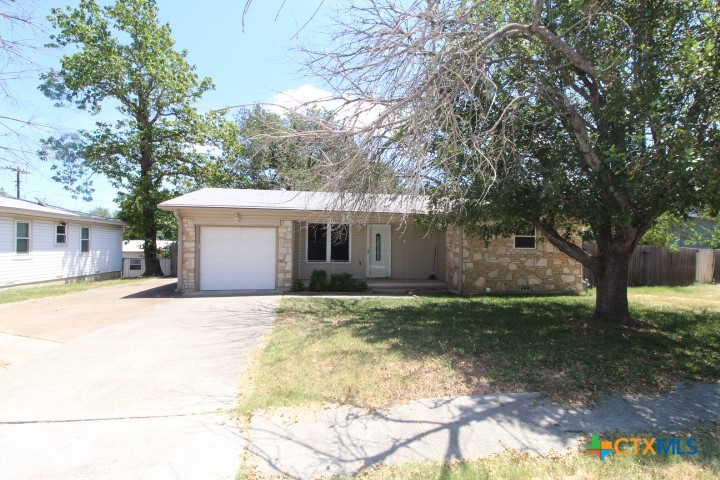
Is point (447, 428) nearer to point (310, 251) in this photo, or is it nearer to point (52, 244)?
point (310, 251)

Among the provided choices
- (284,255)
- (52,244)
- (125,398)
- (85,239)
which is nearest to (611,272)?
(125,398)

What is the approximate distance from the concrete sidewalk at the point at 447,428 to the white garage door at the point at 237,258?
31.0ft

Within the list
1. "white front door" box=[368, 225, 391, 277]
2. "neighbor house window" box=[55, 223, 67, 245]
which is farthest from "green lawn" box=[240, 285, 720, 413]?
"neighbor house window" box=[55, 223, 67, 245]

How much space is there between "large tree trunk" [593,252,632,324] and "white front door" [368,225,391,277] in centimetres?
807

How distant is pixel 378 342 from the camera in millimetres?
6652

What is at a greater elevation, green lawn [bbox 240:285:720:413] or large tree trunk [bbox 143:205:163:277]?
large tree trunk [bbox 143:205:163:277]

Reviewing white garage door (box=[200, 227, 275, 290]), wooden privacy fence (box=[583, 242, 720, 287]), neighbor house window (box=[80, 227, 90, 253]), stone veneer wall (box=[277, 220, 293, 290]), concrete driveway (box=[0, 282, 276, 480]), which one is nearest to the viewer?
concrete driveway (box=[0, 282, 276, 480])

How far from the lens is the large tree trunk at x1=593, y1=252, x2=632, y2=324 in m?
7.91

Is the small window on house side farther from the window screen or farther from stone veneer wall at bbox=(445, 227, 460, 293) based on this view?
stone veneer wall at bbox=(445, 227, 460, 293)

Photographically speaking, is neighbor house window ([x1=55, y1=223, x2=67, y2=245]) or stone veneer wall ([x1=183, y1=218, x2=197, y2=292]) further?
neighbor house window ([x1=55, y1=223, x2=67, y2=245])

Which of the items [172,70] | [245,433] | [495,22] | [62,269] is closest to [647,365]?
[245,433]

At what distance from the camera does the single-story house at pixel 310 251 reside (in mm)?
12578

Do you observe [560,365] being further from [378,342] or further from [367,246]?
[367,246]

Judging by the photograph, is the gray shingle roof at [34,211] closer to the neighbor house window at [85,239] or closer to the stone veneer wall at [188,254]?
the neighbor house window at [85,239]
